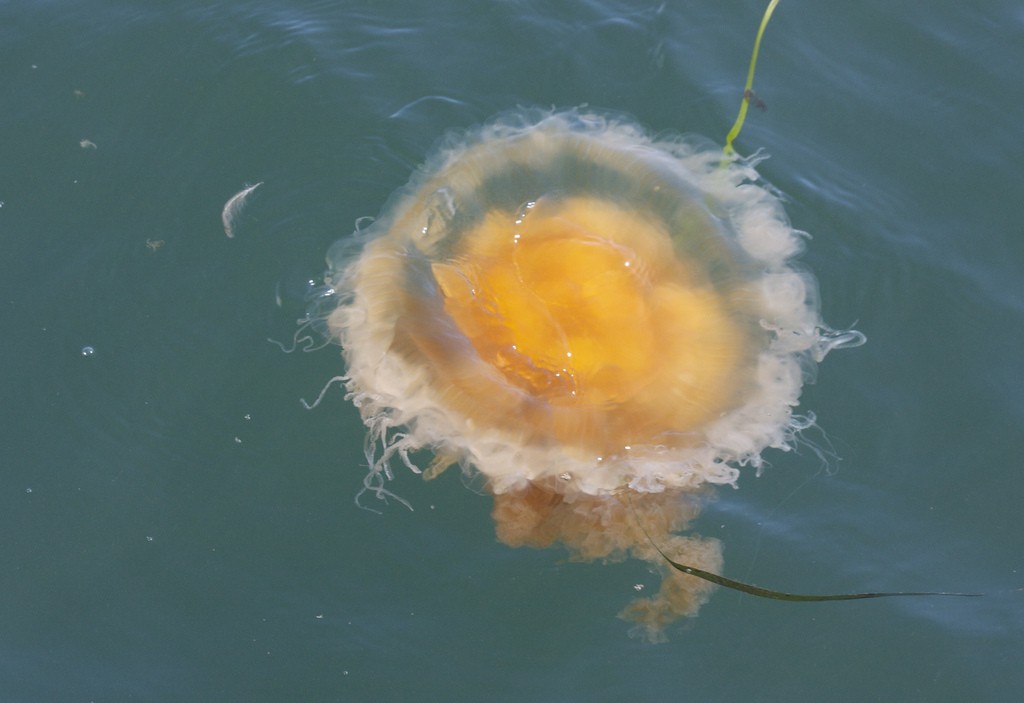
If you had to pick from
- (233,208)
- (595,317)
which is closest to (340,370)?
(233,208)

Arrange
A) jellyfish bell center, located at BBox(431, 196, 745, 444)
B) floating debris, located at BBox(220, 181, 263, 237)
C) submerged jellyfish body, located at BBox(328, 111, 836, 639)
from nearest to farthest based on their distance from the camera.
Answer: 1. submerged jellyfish body, located at BBox(328, 111, 836, 639)
2. jellyfish bell center, located at BBox(431, 196, 745, 444)
3. floating debris, located at BBox(220, 181, 263, 237)

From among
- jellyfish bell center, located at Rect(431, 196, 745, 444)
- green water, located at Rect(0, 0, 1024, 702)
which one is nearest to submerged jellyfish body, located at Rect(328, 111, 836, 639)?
jellyfish bell center, located at Rect(431, 196, 745, 444)

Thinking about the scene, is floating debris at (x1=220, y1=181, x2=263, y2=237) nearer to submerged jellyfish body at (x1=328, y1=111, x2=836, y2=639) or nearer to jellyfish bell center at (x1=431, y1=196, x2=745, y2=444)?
submerged jellyfish body at (x1=328, y1=111, x2=836, y2=639)

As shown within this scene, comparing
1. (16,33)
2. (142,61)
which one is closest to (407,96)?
(142,61)

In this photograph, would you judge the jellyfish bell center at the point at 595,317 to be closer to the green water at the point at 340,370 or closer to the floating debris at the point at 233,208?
the green water at the point at 340,370

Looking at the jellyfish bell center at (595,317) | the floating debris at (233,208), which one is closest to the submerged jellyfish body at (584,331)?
the jellyfish bell center at (595,317)

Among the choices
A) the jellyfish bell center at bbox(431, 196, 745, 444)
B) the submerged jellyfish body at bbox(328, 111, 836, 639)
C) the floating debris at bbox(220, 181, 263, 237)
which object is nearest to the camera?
the submerged jellyfish body at bbox(328, 111, 836, 639)
